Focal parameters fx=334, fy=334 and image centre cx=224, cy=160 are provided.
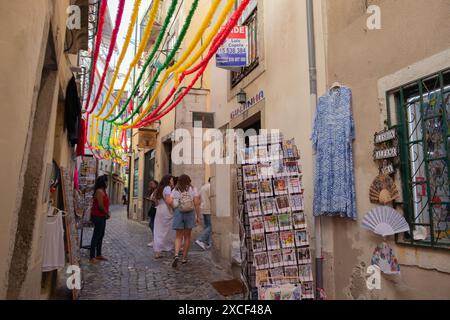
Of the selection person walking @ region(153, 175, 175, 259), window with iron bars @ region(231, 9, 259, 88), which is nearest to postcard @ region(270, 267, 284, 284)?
person walking @ region(153, 175, 175, 259)

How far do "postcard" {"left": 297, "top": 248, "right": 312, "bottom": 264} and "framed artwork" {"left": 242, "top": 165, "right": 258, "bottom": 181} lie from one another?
39.1 inches

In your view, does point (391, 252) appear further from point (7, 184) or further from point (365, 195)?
point (7, 184)

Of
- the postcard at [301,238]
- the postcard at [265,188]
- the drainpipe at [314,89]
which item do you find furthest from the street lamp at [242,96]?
the postcard at [301,238]

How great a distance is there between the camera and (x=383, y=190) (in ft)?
11.0

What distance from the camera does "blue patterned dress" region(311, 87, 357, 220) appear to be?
12.3 feet

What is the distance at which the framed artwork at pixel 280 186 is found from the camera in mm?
3969

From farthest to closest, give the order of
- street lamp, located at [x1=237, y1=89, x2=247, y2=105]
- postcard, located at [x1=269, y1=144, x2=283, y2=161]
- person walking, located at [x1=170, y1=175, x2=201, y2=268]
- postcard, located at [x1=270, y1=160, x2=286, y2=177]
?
street lamp, located at [x1=237, y1=89, x2=247, y2=105]
person walking, located at [x1=170, y1=175, x2=201, y2=268]
postcard, located at [x1=269, y1=144, x2=283, y2=161]
postcard, located at [x1=270, y1=160, x2=286, y2=177]

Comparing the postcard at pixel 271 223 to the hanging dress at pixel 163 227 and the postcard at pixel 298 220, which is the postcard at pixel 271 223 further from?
the hanging dress at pixel 163 227

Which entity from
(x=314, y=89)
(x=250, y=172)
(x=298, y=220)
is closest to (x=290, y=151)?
(x=250, y=172)

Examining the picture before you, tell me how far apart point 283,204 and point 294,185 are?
0.91 ft

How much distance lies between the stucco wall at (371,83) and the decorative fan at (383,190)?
0.40 feet

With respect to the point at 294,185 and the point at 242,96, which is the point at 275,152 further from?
the point at 242,96

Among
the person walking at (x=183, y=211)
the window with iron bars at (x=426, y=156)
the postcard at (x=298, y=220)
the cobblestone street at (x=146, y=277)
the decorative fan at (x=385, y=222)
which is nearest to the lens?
the window with iron bars at (x=426, y=156)
